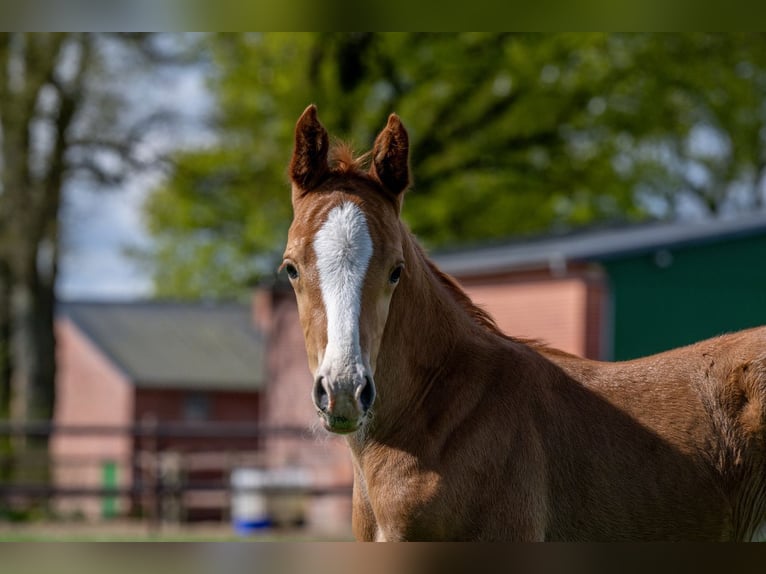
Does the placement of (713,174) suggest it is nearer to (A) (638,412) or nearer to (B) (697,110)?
(B) (697,110)

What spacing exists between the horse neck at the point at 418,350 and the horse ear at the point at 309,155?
1.37 ft

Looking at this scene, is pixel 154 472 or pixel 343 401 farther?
pixel 154 472

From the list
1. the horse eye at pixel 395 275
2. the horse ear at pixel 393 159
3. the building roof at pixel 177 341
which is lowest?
the horse eye at pixel 395 275

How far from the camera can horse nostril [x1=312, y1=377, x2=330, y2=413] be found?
3.55 meters

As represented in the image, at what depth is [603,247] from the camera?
17.4 meters

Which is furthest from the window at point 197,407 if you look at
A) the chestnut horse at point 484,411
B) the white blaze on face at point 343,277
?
the white blaze on face at point 343,277

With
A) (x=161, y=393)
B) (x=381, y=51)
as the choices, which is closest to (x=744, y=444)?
(x=381, y=51)

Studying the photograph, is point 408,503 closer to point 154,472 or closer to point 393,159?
point 393,159

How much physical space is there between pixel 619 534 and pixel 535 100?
24844 mm

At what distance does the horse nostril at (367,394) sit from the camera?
11.7 ft

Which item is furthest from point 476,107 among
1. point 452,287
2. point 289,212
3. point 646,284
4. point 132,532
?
point 452,287

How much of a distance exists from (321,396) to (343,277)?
1.43ft

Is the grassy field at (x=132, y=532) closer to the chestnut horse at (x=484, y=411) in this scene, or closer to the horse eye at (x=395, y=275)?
the chestnut horse at (x=484, y=411)

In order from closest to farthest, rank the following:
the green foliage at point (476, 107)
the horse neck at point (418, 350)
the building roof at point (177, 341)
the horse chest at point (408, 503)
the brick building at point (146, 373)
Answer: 1. the horse chest at point (408, 503)
2. the horse neck at point (418, 350)
3. the green foliage at point (476, 107)
4. the brick building at point (146, 373)
5. the building roof at point (177, 341)
